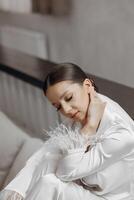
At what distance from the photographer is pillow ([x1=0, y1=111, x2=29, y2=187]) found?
1.29 meters

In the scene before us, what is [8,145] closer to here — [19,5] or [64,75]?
[64,75]

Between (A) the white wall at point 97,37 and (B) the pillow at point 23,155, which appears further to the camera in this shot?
(A) the white wall at point 97,37

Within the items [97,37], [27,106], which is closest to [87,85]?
[27,106]

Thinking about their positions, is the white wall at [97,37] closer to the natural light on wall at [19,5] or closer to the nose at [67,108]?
the natural light on wall at [19,5]

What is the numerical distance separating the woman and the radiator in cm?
74

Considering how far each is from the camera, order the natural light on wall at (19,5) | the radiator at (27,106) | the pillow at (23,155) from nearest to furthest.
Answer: the pillow at (23,155)
the radiator at (27,106)
the natural light on wall at (19,5)

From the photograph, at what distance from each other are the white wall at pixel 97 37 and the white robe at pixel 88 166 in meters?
1.11

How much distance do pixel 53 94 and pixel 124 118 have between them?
14 centimetres

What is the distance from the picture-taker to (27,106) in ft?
5.62

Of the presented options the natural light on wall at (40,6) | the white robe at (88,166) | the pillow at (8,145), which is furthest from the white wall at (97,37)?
the white robe at (88,166)

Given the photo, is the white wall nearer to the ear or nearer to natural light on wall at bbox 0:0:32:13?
natural light on wall at bbox 0:0:32:13

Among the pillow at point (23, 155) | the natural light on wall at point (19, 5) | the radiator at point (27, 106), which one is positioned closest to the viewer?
the pillow at point (23, 155)

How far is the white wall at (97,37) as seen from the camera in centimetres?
185

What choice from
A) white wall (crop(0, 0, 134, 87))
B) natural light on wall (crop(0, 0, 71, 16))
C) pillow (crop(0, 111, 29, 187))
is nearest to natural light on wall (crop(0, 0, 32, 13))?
natural light on wall (crop(0, 0, 71, 16))
